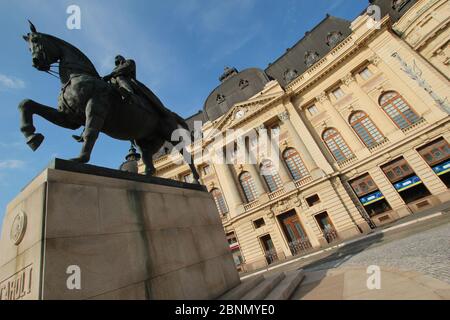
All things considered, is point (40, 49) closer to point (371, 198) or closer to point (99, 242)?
point (99, 242)

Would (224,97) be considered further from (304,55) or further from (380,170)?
(380,170)

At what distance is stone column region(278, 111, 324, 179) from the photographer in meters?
21.4

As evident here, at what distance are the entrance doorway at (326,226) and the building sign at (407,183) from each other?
20.7ft

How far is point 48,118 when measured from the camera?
3.83 m

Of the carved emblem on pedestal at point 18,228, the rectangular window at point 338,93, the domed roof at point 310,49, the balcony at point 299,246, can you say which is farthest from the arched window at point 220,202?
the carved emblem on pedestal at point 18,228

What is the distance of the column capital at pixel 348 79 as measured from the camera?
22.3 metres

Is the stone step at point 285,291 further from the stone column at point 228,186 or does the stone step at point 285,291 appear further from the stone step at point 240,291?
the stone column at point 228,186

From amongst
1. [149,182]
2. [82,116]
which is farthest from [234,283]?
[82,116]

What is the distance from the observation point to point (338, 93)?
23625mm

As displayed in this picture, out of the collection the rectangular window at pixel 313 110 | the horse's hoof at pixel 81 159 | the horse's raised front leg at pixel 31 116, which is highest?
the rectangular window at pixel 313 110

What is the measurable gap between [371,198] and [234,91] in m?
21.3

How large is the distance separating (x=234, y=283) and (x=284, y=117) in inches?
885

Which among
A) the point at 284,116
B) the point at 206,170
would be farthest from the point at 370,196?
the point at 206,170

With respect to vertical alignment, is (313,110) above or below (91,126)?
above
